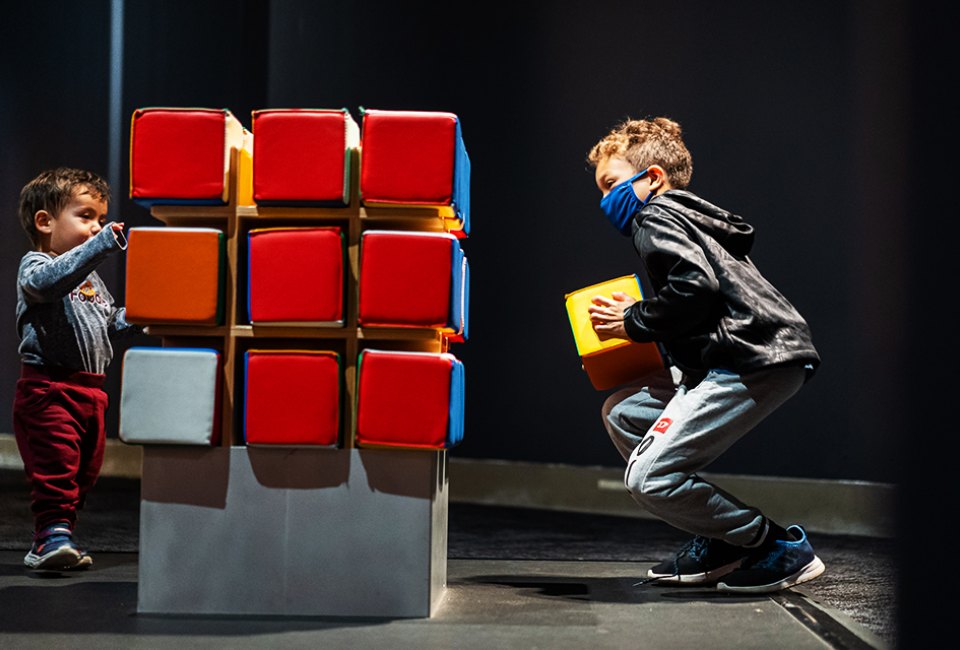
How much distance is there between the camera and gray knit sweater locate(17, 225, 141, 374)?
8.52ft

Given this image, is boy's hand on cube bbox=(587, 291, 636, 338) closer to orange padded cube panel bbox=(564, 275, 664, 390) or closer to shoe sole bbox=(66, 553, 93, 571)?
orange padded cube panel bbox=(564, 275, 664, 390)

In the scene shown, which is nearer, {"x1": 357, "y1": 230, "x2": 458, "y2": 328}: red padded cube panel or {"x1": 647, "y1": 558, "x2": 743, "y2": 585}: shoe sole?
{"x1": 357, "y1": 230, "x2": 458, "y2": 328}: red padded cube panel

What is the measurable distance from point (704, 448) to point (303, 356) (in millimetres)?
881

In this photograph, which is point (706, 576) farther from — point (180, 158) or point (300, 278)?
point (180, 158)

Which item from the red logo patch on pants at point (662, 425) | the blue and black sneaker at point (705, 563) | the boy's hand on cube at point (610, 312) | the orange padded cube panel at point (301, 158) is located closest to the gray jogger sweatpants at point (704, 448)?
the red logo patch on pants at point (662, 425)

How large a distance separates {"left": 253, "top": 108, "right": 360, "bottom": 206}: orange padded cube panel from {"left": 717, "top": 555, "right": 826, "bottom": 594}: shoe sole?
46.6 inches

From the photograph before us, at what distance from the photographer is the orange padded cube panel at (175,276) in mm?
2117

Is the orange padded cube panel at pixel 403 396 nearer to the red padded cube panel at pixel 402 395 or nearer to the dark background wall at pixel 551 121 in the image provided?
the red padded cube panel at pixel 402 395

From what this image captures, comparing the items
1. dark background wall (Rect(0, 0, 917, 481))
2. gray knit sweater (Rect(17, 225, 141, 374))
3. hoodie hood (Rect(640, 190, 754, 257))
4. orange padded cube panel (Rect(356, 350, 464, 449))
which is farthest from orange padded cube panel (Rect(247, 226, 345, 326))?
dark background wall (Rect(0, 0, 917, 481))

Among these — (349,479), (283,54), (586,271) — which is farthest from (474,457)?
(349,479)

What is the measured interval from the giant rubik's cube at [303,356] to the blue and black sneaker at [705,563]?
0.68 m

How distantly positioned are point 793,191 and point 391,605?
9.15ft

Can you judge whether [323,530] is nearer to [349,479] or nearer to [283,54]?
[349,479]

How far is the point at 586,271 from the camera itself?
181 inches
